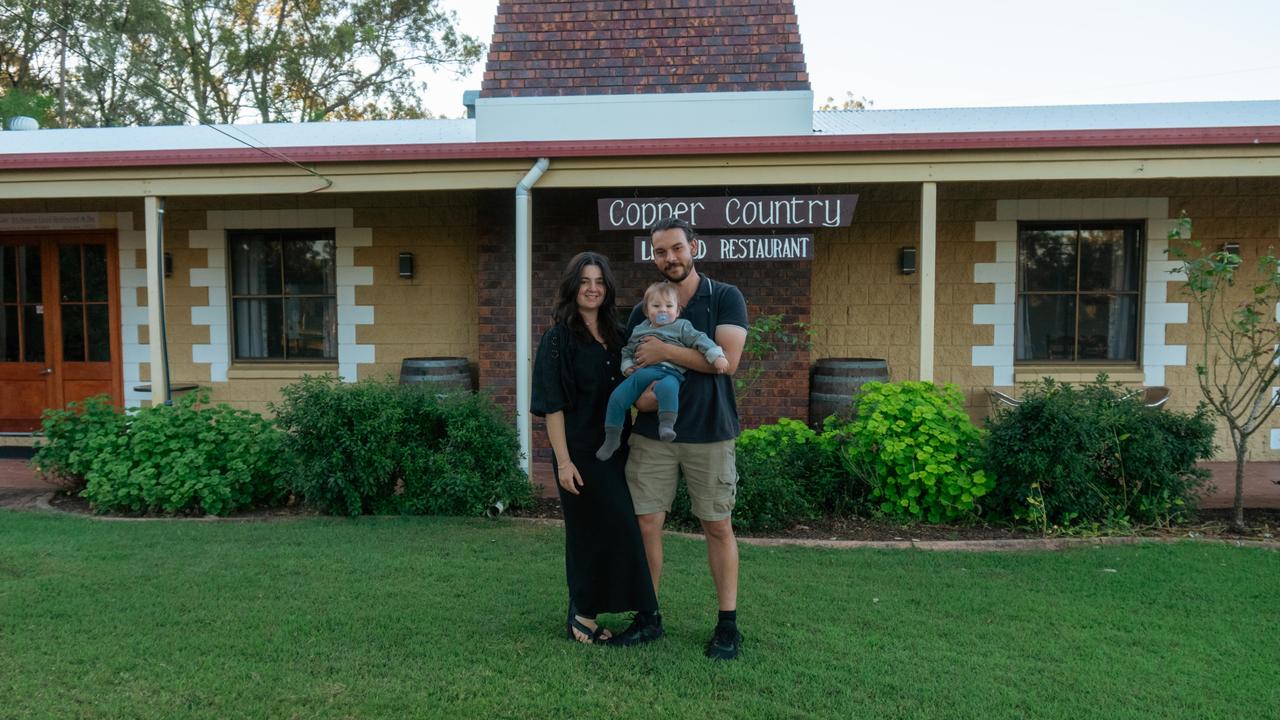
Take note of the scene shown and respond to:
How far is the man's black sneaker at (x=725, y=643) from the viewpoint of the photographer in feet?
10.8

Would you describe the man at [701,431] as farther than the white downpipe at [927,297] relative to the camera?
No

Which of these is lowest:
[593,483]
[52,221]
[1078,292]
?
[593,483]

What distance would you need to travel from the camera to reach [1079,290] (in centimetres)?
782

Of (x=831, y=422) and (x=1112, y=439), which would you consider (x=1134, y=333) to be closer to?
(x=1112, y=439)

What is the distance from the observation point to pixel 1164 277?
7621 millimetres

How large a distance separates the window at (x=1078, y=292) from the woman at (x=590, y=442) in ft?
18.9

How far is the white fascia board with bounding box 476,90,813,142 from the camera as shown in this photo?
25.8ft

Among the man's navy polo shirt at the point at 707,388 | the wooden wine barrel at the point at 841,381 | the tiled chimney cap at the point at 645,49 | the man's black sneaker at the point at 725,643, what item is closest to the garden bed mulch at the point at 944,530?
the wooden wine barrel at the point at 841,381

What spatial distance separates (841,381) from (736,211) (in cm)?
183

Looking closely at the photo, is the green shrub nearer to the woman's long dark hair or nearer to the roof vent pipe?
the woman's long dark hair

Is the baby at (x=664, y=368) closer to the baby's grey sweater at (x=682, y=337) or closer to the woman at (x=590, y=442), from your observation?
the baby's grey sweater at (x=682, y=337)

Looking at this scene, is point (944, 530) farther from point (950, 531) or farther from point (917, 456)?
point (917, 456)

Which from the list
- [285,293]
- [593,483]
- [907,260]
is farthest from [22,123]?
[593,483]

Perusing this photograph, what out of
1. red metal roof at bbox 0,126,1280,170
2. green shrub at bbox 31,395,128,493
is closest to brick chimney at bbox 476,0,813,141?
red metal roof at bbox 0,126,1280,170
